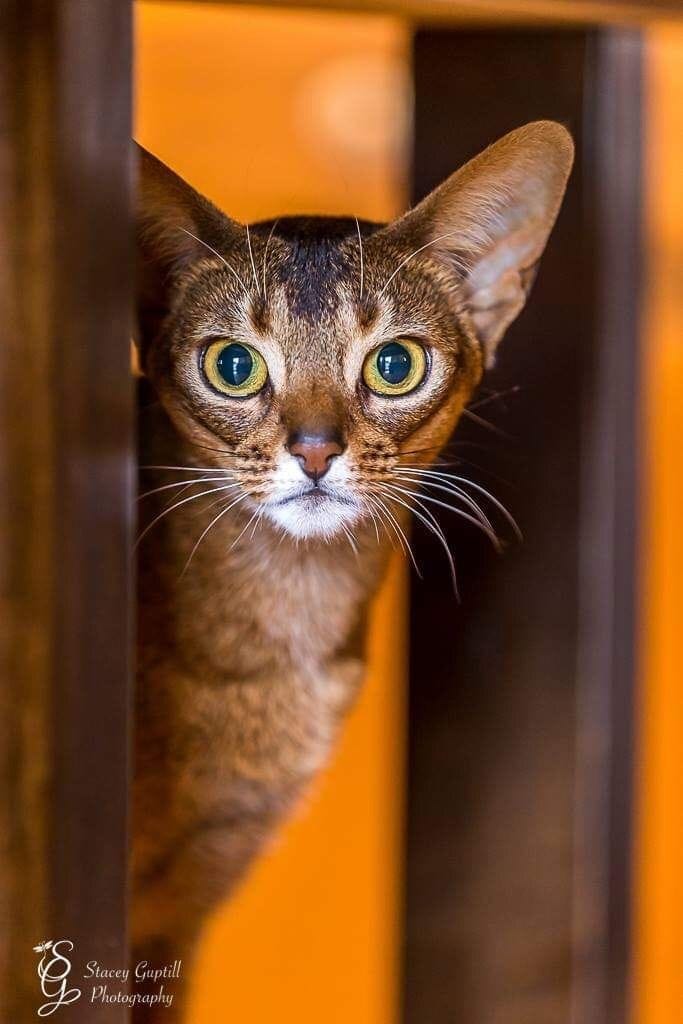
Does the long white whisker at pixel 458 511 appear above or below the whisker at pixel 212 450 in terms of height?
below

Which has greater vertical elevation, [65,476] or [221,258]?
[221,258]

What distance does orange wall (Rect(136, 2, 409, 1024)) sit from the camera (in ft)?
1.97

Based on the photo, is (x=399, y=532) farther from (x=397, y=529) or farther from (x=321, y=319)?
(x=321, y=319)

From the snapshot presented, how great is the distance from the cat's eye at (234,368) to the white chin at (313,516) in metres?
0.07

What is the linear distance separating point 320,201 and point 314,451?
156mm

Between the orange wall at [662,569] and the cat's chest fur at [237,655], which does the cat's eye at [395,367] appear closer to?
the cat's chest fur at [237,655]

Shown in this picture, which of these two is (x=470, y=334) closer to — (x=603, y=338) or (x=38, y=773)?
(x=603, y=338)

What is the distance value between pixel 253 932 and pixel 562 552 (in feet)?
1.10

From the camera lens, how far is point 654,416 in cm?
89

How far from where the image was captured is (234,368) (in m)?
0.58

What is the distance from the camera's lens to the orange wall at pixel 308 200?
23.6 inches

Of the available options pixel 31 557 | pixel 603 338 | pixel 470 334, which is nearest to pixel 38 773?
pixel 31 557

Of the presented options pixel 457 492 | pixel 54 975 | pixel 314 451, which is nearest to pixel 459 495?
pixel 457 492

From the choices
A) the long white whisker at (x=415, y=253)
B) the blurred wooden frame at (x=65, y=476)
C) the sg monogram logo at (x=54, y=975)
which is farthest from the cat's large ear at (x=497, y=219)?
the sg monogram logo at (x=54, y=975)
